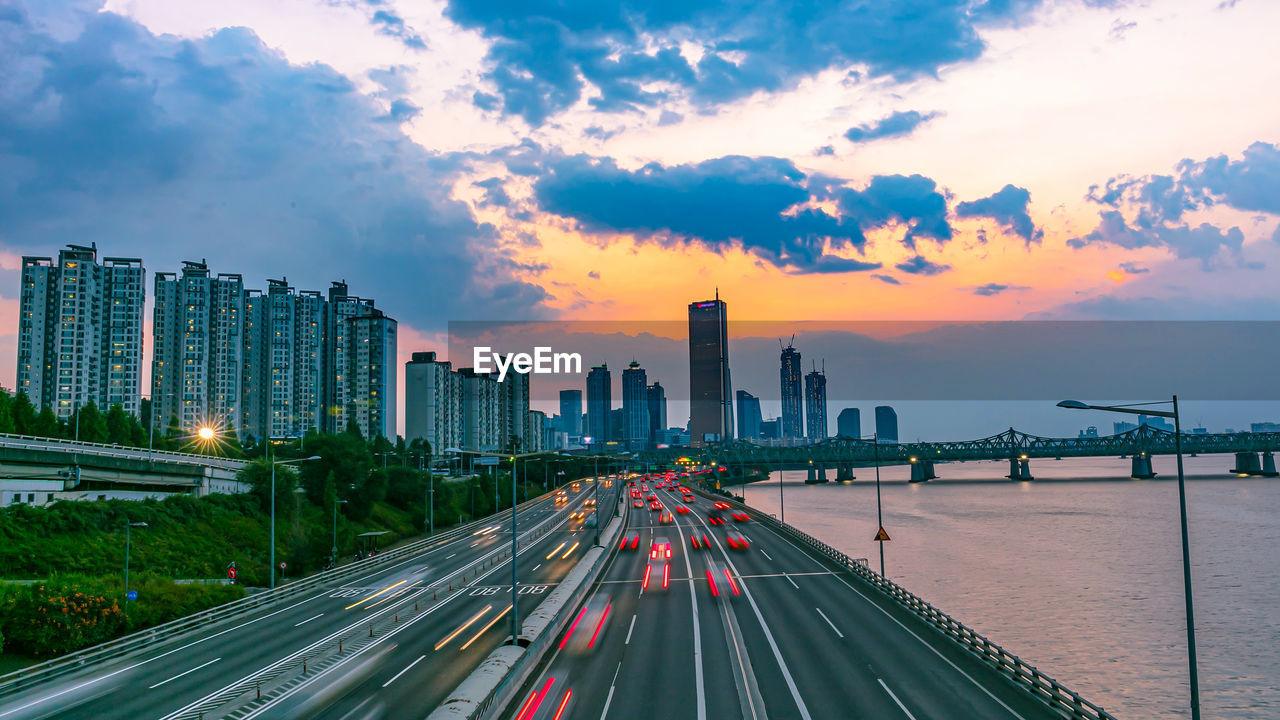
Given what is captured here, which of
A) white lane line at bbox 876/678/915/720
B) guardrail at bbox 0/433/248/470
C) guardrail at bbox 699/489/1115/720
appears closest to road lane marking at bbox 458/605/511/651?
white lane line at bbox 876/678/915/720

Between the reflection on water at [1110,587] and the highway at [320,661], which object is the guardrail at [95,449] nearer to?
the highway at [320,661]

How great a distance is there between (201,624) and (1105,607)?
63828mm

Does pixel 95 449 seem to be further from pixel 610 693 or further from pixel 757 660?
pixel 757 660

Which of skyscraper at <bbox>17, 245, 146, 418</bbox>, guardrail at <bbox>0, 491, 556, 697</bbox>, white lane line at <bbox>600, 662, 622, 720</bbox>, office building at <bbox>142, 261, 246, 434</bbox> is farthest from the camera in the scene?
office building at <bbox>142, 261, 246, 434</bbox>

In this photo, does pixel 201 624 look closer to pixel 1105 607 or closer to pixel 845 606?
pixel 845 606

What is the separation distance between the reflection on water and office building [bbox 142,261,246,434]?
13859cm

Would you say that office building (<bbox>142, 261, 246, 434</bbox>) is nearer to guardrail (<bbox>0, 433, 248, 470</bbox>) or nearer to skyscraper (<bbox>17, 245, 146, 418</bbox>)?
skyscraper (<bbox>17, 245, 146, 418</bbox>)

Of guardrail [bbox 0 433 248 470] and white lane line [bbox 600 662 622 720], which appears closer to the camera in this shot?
white lane line [bbox 600 662 622 720]

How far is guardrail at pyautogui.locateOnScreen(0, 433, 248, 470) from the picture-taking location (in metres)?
62.9

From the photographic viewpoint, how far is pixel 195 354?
586 feet

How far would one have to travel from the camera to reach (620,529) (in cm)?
9269

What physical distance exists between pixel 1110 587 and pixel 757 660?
5217 cm

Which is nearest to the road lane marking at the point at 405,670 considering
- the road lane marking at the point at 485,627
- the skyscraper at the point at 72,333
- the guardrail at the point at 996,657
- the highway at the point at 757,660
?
the road lane marking at the point at 485,627

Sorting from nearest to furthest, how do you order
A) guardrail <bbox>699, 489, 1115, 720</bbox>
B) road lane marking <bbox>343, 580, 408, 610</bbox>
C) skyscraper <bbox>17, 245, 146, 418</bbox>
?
1. guardrail <bbox>699, 489, 1115, 720</bbox>
2. road lane marking <bbox>343, 580, 408, 610</bbox>
3. skyscraper <bbox>17, 245, 146, 418</bbox>
